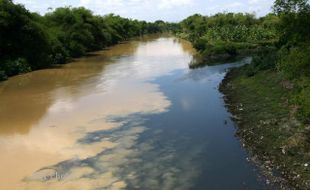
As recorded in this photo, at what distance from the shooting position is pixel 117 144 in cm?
1997

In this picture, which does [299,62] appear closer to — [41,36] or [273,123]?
[273,123]

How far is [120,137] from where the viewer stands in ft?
69.4

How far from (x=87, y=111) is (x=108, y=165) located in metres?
10.0

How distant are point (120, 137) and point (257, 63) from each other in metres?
20.4

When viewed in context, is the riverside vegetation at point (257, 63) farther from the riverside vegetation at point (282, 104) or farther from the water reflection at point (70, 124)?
the water reflection at point (70, 124)

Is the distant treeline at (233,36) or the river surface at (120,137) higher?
the distant treeline at (233,36)

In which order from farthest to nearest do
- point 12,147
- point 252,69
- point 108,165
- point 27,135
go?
point 252,69, point 27,135, point 12,147, point 108,165

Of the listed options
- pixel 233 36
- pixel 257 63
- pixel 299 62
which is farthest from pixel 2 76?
pixel 233 36

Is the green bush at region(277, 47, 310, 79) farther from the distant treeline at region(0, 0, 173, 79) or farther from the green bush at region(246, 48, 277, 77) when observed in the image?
the distant treeline at region(0, 0, 173, 79)

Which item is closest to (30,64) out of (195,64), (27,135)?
(195,64)

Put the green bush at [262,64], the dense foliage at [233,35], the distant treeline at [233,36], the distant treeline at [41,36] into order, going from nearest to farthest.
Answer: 1. the green bush at [262,64]
2. the distant treeline at [41,36]
3. the distant treeline at [233,36]
4. the dense foliage at [233,35]

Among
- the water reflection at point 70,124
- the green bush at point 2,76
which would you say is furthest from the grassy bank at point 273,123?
the green bush at point 2,76

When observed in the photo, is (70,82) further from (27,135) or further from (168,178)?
(168,178)

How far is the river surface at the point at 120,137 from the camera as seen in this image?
15930 millimetres
